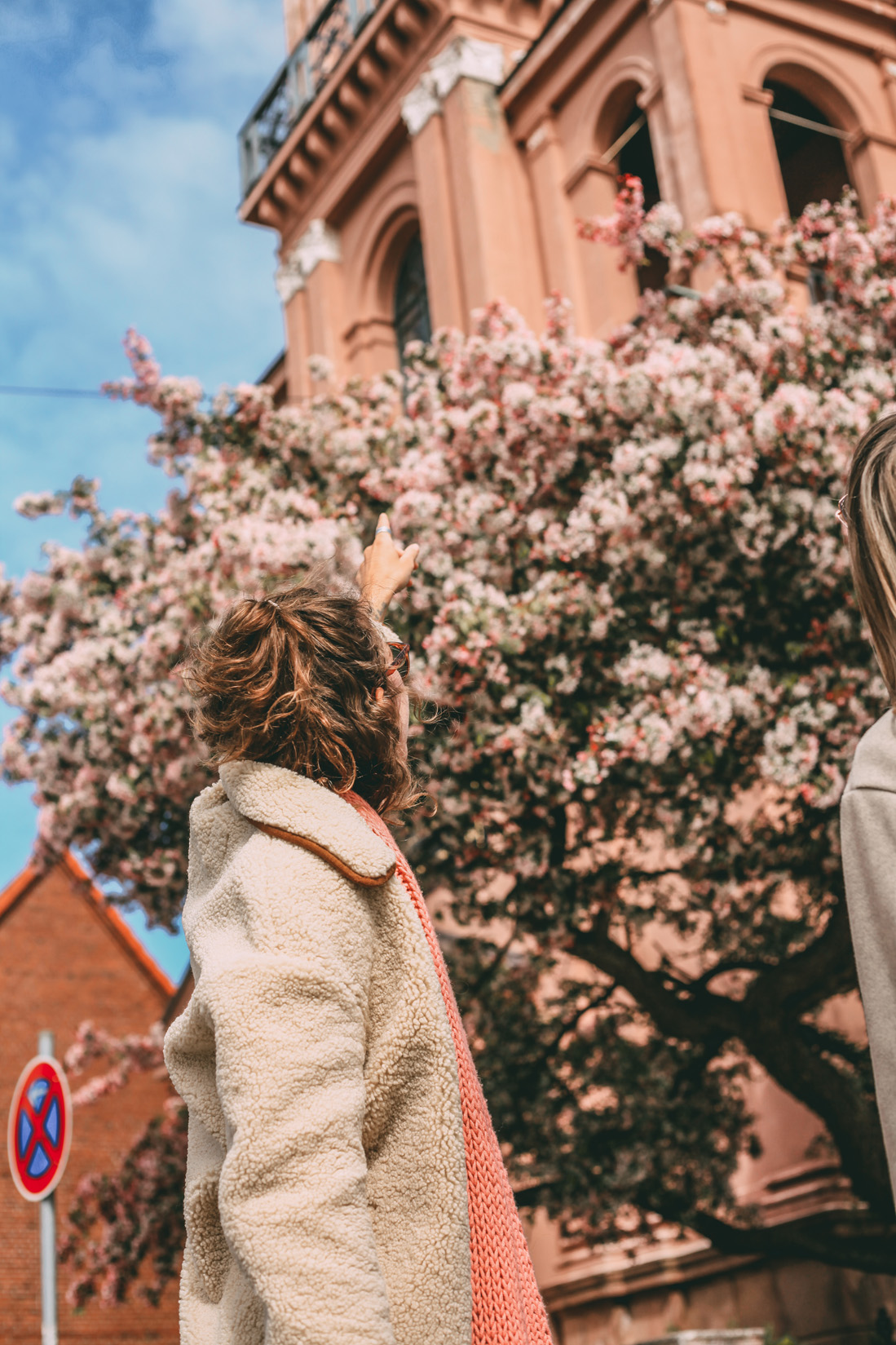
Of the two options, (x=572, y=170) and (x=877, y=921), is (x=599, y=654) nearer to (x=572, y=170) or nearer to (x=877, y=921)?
(x=877, y=921)

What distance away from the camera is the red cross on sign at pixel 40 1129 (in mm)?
5277

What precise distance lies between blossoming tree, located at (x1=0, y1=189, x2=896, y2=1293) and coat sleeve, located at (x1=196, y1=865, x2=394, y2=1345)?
5.06 metres

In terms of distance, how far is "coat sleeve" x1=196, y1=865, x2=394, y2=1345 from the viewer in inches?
62.2

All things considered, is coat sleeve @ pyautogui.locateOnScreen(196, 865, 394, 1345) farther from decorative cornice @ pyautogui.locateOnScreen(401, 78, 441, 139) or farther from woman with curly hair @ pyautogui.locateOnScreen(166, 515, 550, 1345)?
decorative cornice @ pyautogui.locateOnScreen(401, 78, 441, 139)

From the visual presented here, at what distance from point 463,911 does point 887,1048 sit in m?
7.14

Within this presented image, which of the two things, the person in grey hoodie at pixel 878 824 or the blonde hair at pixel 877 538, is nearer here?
the person in grey hoodie at pixel 878 824

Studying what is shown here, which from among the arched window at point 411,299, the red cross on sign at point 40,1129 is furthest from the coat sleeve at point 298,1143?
the arched window at point 411,299

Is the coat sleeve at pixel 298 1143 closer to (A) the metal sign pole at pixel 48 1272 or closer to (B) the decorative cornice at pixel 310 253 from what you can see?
(A) the metal sign pole at pixel 48 1272

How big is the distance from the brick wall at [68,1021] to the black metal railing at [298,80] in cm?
1117

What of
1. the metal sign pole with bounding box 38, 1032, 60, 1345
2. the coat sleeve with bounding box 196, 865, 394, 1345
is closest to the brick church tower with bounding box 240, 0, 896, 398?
the metal sign pole with bounding box 38, 1032, 60, 1345

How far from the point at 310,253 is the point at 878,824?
17566mm

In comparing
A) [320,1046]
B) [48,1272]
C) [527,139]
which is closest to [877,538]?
[320,1046]

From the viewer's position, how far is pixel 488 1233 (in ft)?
6.15

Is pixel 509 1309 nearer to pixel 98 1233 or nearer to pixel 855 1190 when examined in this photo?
pixel 855 1190
